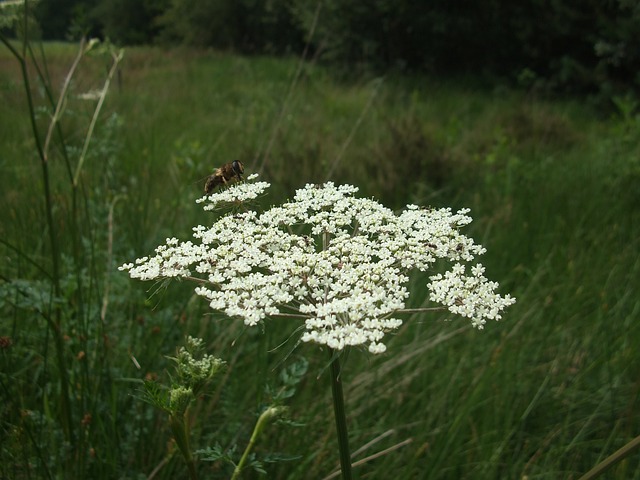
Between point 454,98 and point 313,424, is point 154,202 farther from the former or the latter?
point 454,98

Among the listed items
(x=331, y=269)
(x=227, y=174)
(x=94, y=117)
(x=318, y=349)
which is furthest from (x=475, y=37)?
(x=331, y=269)

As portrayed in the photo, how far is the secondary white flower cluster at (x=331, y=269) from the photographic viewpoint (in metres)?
1.03

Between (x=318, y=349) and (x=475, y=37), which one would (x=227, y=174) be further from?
(x=475, y=37)

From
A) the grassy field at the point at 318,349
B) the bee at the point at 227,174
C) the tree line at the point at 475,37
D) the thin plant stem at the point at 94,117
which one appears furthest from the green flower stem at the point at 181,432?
the tree line at the point at 475,37

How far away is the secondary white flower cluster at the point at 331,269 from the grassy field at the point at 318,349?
96 mm

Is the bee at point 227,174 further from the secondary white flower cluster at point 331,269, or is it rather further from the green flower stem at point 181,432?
the green flower stem at point 181,432

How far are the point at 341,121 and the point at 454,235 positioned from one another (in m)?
5.64

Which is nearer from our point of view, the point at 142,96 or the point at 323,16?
the point at 142,96

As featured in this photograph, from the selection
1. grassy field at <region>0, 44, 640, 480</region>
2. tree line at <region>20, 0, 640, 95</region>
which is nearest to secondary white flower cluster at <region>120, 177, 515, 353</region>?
grassy field at <region>0, 44, 640, 480</region>

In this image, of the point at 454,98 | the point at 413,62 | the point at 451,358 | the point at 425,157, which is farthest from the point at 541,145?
the point at 413,62

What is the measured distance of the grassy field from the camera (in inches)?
72.1

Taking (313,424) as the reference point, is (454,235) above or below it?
above

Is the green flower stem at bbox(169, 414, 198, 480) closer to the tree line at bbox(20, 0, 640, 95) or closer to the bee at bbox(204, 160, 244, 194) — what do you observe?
the bee at bbox(204, 160, 244, 194)

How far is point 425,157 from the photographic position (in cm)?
498
